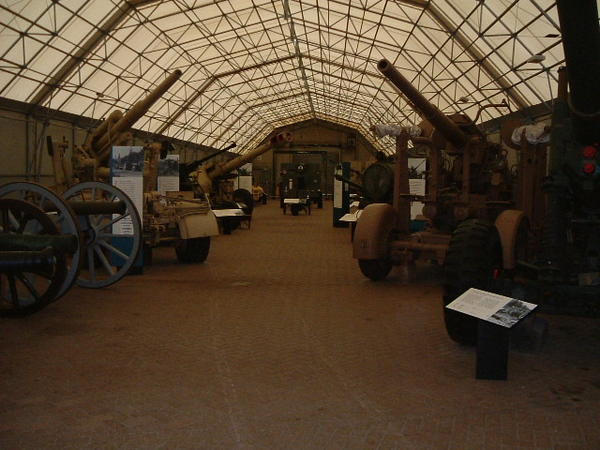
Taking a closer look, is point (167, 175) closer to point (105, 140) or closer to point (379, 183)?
point (105, 140)

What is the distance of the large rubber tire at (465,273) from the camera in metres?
6.03

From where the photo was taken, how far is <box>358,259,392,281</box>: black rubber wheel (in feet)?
32.7

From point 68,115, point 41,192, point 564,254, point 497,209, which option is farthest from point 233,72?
point 564,254

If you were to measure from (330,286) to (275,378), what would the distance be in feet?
14.9

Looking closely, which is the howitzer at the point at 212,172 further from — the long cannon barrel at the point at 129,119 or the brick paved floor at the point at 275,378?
the brick paved floor at the point at 275,378

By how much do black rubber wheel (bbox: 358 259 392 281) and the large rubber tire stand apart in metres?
3.57

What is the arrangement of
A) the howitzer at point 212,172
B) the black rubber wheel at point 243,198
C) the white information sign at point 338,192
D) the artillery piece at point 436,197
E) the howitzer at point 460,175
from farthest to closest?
the black rubber wheel at point 243,198 → the white information sign at point 338,192 → the howitzer at point 212,172 → the howitzer at point 460,175 → the artillery piece at point 436,197

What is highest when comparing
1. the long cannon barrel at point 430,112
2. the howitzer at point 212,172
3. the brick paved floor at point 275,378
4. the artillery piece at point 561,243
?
the long cannon barrel at point 430,112

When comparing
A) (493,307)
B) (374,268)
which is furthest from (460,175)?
(493,307)

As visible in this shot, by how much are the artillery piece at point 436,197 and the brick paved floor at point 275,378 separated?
3.45 ft

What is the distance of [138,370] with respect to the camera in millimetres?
5352

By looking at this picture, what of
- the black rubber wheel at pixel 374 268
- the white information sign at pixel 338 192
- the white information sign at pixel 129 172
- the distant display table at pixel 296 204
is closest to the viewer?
the black rubber wheel at pixel 374 268

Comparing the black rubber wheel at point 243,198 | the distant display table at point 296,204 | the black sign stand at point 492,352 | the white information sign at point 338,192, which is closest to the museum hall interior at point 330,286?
the black sign stand at point 492,352

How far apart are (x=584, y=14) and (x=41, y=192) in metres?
5.56
